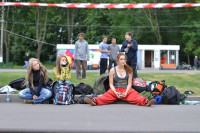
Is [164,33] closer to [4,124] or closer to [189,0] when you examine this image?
[189,0]

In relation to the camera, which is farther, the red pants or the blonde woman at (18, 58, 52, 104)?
the blonde woman at (18, 58, 52, 104)

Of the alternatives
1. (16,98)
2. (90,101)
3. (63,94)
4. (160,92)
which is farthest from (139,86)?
(16,98)

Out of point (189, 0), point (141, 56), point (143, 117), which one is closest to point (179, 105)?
point (143, 117)

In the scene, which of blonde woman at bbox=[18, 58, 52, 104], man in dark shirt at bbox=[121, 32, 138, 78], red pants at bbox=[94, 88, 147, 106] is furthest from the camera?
man in dark shirt at bbox=[121, 32, 138, 78]

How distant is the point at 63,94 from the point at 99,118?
192cm

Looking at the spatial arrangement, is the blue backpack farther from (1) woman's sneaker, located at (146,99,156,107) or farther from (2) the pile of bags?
(1) woman's sneaker, located at (146,99,156,107)

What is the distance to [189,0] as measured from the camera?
121 feet

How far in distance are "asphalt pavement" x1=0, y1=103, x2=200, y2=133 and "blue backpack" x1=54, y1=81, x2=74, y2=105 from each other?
0.24 m

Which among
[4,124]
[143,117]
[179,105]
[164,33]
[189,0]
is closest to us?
[4,124]

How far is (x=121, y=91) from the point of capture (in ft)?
23.0

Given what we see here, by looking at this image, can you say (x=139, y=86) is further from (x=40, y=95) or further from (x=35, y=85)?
(x=35, y=85)

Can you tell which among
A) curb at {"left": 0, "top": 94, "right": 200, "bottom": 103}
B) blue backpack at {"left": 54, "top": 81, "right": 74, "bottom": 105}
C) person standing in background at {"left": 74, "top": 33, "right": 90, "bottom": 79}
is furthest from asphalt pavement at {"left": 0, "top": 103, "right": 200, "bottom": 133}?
person standing in background at {"left": 74, "top": 33, "right": 90, "bottom": 79}

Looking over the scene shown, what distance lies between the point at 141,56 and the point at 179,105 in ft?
79.8

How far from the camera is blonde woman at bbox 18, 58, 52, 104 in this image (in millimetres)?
7137
